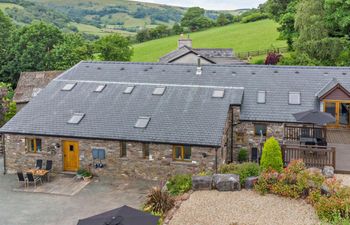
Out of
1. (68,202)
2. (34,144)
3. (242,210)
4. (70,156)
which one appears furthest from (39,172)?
(242,210)

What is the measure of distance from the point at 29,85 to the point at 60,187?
21676mm

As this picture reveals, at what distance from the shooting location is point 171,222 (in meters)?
15.7

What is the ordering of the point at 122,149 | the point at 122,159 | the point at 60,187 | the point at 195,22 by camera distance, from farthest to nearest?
the point at 195,22 → the point at 122,149 → the point at 122,159 → the point at 60,187

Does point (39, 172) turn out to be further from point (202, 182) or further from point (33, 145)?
point (202, 182)

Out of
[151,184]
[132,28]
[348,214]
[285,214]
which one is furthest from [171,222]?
[132,28]

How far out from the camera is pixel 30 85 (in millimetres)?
42781

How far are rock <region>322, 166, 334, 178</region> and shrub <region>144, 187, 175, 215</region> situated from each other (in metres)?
7.35

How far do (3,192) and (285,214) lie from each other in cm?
1514

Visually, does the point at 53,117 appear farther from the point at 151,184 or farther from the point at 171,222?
the point at 171,222

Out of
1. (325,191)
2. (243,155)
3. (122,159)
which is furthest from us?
(243,155)

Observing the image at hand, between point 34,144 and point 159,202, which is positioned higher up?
point 34,144

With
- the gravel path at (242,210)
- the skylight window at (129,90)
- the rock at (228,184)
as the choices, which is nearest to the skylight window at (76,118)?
the skylight window at (129,90)

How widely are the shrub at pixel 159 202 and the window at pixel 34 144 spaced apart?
1063cm

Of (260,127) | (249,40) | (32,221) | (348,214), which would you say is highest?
(249,40)
